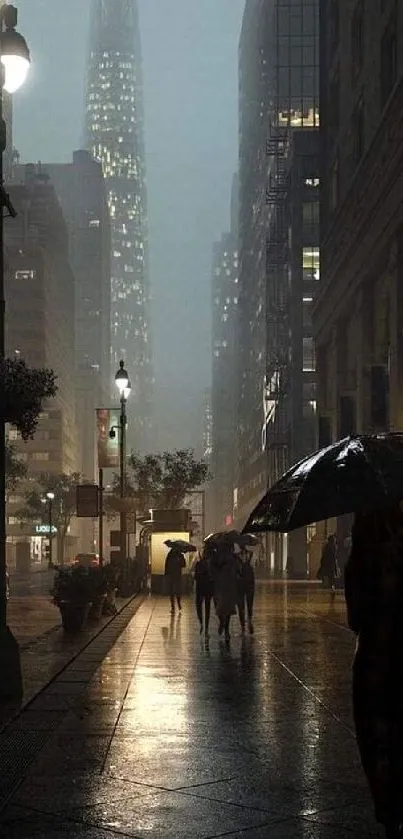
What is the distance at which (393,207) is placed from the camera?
3575cm

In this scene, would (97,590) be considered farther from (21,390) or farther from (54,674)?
(21,390)

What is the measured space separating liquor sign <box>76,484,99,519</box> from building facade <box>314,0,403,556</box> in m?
11.3

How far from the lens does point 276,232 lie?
85.6m

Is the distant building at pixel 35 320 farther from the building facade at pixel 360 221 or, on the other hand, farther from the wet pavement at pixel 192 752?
the wet pavement at pixel 192 752

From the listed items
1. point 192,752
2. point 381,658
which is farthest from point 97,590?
point 381,658

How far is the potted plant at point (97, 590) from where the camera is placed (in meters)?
23.5

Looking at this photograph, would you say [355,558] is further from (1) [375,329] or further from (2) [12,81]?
(1) [375,329]

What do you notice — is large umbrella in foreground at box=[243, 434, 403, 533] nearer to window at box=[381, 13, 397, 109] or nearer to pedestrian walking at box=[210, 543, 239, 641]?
pedestrian walking at box=[210, 543, 239, 641]

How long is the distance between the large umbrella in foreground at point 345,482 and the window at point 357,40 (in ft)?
133

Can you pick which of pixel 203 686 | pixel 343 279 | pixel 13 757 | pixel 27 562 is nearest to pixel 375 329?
pixel 343 279

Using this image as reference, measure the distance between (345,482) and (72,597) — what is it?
690 inches

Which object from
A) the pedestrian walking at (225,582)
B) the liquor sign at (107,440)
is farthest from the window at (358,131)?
the pedestrian walking at (225,582)

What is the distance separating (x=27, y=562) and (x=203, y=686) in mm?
72829

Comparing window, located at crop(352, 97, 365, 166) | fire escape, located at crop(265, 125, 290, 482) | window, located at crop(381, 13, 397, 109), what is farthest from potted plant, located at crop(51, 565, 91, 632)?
fire escape, located at crop(265, 125, 290, 482)
